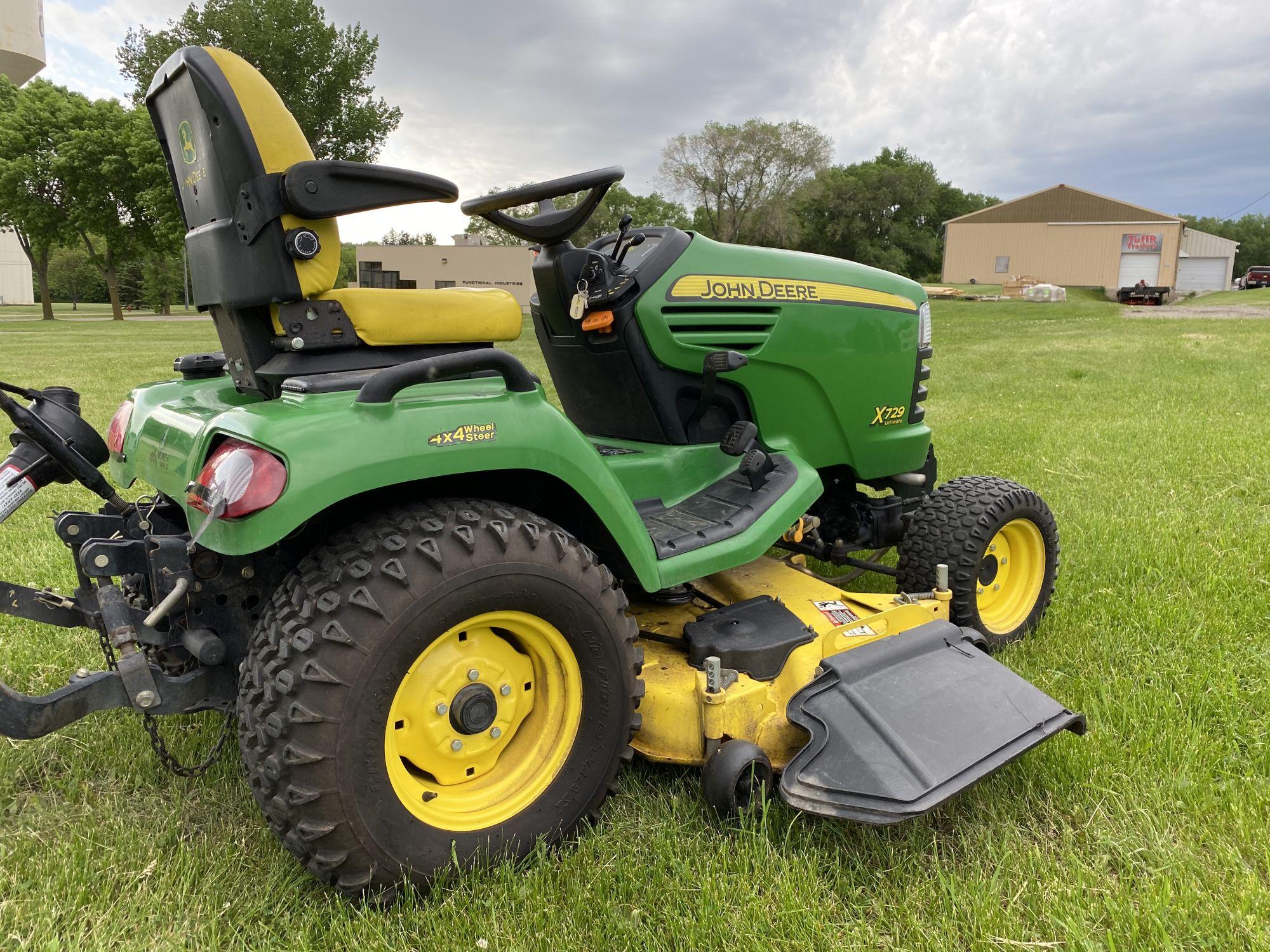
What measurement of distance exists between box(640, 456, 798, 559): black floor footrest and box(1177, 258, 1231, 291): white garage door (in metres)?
69.5

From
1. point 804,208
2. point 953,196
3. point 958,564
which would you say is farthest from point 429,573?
point 953,196

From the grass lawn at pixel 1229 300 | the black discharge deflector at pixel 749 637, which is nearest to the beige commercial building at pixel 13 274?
the grass lawn at pixel 1229 300

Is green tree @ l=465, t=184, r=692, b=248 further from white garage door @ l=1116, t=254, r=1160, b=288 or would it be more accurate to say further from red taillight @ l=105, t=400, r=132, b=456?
red taillight @ l=105, t=400, r=132, b=456

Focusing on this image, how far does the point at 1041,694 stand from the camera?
2402mm

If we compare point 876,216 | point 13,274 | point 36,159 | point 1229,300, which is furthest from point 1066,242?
point 13,274

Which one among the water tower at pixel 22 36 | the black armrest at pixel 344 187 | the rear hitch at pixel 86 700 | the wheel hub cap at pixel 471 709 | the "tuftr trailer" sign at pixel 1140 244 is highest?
the water tower at pixel 22 36

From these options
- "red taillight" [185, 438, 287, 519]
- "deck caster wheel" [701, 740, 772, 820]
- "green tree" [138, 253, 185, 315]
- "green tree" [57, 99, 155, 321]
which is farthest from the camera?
"green tree" [138, 253, 185, 315]

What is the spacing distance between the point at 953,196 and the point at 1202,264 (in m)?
18.4

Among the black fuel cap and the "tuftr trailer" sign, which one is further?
the "tuftr trailer" sign

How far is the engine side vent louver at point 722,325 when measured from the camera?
2900mm

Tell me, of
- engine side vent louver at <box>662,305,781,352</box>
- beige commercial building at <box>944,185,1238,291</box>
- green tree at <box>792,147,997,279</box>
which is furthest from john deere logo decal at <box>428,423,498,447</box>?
beige commercial building at <box>944,185,1238,291</box>

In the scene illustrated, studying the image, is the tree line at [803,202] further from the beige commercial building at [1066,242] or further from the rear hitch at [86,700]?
the rear hitch at [86,700]

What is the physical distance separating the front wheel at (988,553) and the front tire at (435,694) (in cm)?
159

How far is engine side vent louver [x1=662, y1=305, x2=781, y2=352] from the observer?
2900 millimetres
